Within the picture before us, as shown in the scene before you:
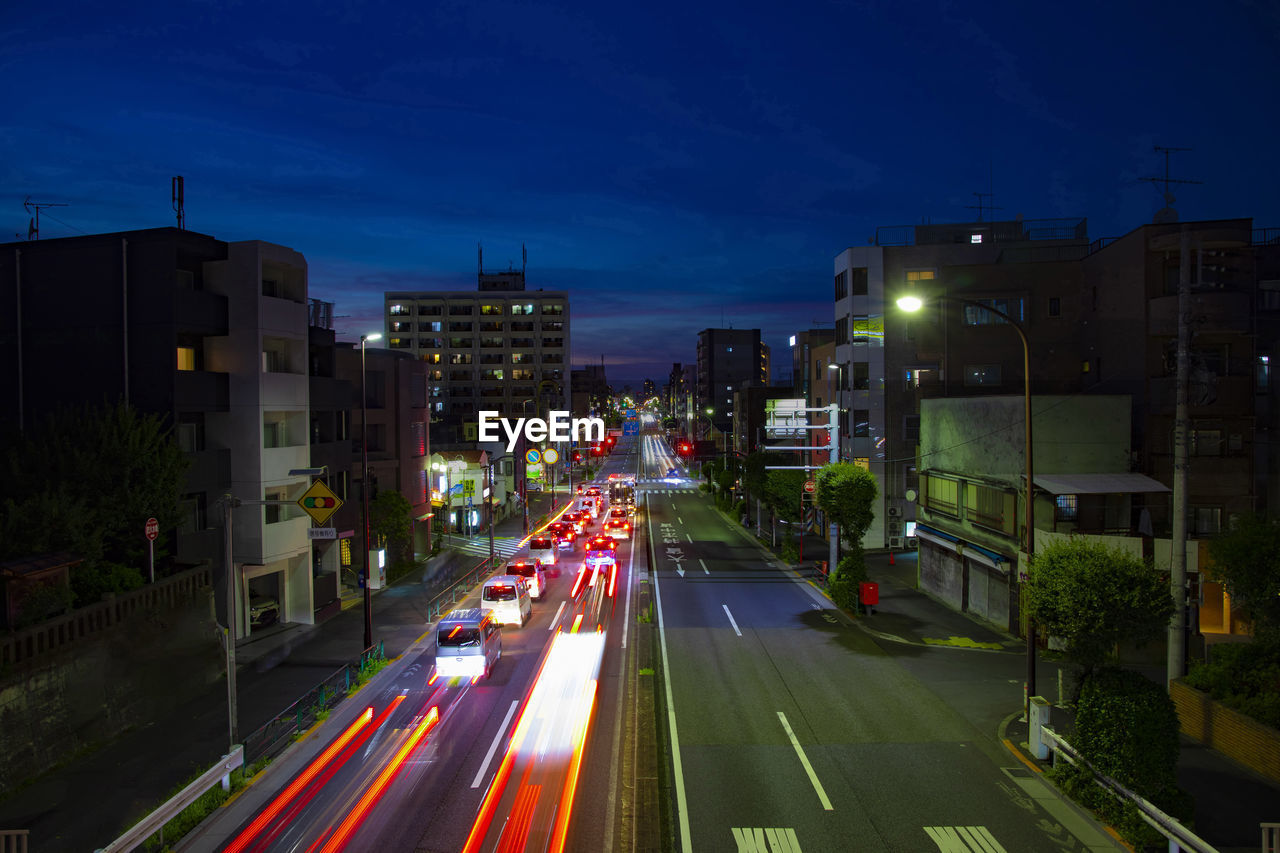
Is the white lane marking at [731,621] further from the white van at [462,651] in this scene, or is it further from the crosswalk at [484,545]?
the crosswalk at [484,545]

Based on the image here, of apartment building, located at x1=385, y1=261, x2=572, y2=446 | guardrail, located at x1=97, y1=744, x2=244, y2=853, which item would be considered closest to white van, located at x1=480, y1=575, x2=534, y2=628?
guardrail, located at x1=97, y1=744, x2=244, y2=853

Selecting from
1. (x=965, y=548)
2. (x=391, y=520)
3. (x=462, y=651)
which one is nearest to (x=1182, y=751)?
(x=965, y=548)

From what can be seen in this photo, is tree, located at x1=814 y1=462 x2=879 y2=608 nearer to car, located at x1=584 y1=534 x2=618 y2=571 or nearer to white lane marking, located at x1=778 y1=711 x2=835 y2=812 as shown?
car, located at x1=584 y1=534 x2=618 y2=571

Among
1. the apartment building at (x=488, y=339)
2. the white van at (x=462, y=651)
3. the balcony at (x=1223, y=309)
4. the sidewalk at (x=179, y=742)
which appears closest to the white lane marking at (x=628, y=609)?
the white van at (x=462, y=651)

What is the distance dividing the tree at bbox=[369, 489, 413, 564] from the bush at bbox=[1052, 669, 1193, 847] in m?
32.1

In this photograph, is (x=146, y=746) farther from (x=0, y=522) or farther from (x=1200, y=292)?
(x=1200, y=292)

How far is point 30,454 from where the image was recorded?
21766 mm

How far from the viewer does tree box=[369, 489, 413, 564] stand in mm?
38000

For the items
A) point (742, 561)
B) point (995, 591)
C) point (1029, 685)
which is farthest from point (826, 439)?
point (1029, 685)

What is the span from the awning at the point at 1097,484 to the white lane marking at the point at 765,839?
52.5ft

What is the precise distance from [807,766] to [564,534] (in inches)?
1452

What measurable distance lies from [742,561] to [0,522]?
35.1 m

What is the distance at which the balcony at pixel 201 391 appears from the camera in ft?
86.1

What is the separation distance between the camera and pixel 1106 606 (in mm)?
13656
